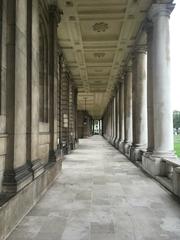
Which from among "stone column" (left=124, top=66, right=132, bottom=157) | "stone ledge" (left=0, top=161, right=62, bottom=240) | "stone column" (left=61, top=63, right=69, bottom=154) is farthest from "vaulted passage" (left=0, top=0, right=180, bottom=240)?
"stone column" (left=61, top=63, right=69, bottom=154)

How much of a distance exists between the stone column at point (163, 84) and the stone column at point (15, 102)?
583 cm

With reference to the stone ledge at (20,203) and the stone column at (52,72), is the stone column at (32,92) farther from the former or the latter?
the stone column at (52,72)

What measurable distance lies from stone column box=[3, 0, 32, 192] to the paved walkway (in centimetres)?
81

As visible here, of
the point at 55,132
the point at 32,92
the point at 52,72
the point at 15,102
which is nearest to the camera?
the point at 15,102

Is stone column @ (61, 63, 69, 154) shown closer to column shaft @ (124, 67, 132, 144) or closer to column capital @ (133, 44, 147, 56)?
column shaft @ (124, 67, 132, 144)

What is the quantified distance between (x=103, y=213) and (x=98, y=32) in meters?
10.7

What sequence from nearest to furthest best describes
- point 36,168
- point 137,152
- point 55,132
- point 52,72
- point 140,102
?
1. point 36,168
2. point 52,72
3. point 55,132
4. point 137,152
5. point 140,102

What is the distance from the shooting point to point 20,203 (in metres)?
5.46

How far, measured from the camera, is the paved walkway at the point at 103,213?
15.5 ft

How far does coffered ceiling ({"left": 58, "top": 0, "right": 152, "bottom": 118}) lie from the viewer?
1166cm

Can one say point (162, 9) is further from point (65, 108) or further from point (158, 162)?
point (65, 108)

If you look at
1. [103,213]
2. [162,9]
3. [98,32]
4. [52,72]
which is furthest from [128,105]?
[103,213]

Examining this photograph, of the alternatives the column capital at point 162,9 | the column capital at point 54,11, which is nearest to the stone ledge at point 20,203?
the column capital at point 54,11

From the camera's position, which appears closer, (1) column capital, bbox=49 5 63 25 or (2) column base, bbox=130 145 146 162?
(1) column capital, bbox=49 5 63 25
